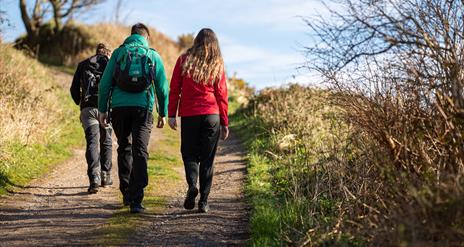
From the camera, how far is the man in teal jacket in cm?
662

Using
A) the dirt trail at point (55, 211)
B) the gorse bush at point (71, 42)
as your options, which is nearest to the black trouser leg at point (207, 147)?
the dirt trail at point (55, 211)

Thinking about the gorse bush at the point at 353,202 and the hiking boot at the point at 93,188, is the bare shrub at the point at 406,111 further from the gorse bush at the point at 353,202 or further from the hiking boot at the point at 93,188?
the hiking boot at the point at 93,188

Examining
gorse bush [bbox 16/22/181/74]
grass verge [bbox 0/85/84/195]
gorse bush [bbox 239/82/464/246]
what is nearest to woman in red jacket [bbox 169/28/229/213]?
gorse bush [bbox 239/82/464/246]

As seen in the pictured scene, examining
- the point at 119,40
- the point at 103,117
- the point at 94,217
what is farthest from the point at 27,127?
the point at 119,40

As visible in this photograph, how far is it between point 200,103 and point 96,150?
249cm

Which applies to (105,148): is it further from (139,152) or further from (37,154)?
(37,154)

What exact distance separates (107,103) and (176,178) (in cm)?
277

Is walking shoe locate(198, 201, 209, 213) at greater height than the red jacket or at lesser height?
lesser

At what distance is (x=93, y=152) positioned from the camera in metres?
8.27

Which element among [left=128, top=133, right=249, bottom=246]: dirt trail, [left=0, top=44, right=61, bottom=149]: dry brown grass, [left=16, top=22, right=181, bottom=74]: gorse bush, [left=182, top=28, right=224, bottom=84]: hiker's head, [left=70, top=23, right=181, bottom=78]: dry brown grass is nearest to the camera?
[left=128, top=133, right=249, bottom=246]: dirt trail

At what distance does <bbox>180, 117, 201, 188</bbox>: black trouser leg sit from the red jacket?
0.09 m

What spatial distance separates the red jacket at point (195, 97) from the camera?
643 centimetres

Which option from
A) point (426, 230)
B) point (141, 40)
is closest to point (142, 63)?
point (141, 40)

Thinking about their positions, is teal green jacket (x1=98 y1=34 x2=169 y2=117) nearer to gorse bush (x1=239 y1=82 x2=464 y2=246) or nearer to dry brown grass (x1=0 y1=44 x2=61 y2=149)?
gorse bush (x1=239 y1=82 x2=464 y2=246)
